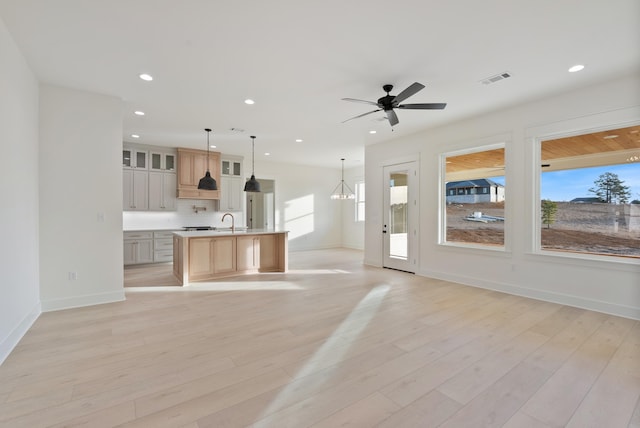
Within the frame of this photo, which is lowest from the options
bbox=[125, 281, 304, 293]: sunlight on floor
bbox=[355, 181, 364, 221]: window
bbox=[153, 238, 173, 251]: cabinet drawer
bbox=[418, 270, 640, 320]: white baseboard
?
bbox=[125, 281, 304, 293]: sunlight on floor

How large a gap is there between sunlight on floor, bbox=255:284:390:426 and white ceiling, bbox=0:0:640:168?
9.60 feet

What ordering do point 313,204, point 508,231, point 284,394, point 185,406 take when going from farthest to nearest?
point 313,204 < point 508,231 < point 284,394 < point 185,406

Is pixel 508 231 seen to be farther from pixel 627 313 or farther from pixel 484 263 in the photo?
pixel 627 313

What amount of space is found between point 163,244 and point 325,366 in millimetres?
5969

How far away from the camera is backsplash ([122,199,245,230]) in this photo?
715cm

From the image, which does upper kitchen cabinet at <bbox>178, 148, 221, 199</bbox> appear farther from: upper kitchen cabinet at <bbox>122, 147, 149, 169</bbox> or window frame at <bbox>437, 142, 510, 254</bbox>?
window frame at <bbox>437, 142, 510, 254</bbox>

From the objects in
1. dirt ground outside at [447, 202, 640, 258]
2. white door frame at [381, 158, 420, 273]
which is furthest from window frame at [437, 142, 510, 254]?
white door frame at [381, 158, 420, 273]

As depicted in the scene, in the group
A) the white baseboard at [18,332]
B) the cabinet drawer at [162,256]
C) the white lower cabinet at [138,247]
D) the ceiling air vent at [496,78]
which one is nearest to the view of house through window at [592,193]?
the ceiling air vent at [496,78]

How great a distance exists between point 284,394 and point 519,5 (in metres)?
3.52

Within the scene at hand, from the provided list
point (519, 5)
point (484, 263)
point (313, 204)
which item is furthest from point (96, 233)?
point (313, 204)

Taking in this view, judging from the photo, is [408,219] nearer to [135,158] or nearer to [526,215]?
[526,215]

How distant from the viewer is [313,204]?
33.0 ft

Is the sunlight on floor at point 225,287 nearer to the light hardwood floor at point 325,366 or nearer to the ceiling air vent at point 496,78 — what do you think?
the light hardwood floor at point 325,366

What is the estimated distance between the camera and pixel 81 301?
3930 mm
